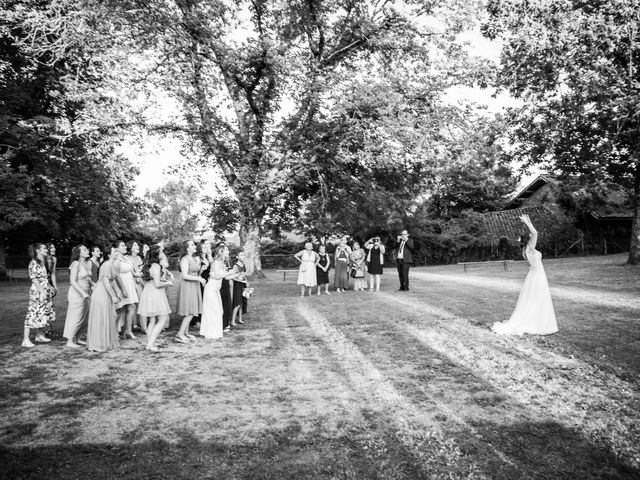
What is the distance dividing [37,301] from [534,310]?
9.60 metres

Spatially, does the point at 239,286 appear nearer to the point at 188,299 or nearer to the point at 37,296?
the point at 188,299

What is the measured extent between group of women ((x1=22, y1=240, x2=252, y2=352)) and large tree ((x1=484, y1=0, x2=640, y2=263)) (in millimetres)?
14538

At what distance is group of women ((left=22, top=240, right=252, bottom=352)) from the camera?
7.95 metres

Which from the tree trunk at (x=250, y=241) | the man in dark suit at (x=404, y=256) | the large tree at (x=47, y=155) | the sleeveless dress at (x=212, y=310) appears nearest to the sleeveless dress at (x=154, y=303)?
the sleeveless dress at (x=212, y=310)

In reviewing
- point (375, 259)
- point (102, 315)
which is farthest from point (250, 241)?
point (102, 315)

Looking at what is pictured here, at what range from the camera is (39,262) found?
8602mm

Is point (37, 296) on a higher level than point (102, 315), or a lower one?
higher

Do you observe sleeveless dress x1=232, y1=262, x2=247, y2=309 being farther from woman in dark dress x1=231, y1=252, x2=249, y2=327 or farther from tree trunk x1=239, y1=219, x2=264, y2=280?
tree trunk x1=239, y1=219, x2=264, y2=280

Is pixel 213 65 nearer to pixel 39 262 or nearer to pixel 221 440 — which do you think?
pixel 39 262

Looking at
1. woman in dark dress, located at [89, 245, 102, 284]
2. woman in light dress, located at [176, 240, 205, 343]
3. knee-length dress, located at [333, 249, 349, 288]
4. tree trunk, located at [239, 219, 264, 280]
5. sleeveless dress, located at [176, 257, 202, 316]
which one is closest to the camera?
woman in light dress, located at [176, 240, 205, 343]

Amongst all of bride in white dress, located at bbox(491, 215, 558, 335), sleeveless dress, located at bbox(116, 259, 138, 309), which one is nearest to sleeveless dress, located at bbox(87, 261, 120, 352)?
Result: sleeveless dress, located at bbox(116, 259, 138, 309)

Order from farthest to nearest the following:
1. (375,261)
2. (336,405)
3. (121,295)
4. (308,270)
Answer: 1. (375,261)
2. (308,270)
3. (121,295)
4. (336,405)

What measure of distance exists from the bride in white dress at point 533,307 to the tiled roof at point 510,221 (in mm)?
31820

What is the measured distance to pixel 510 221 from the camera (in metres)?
41.7
